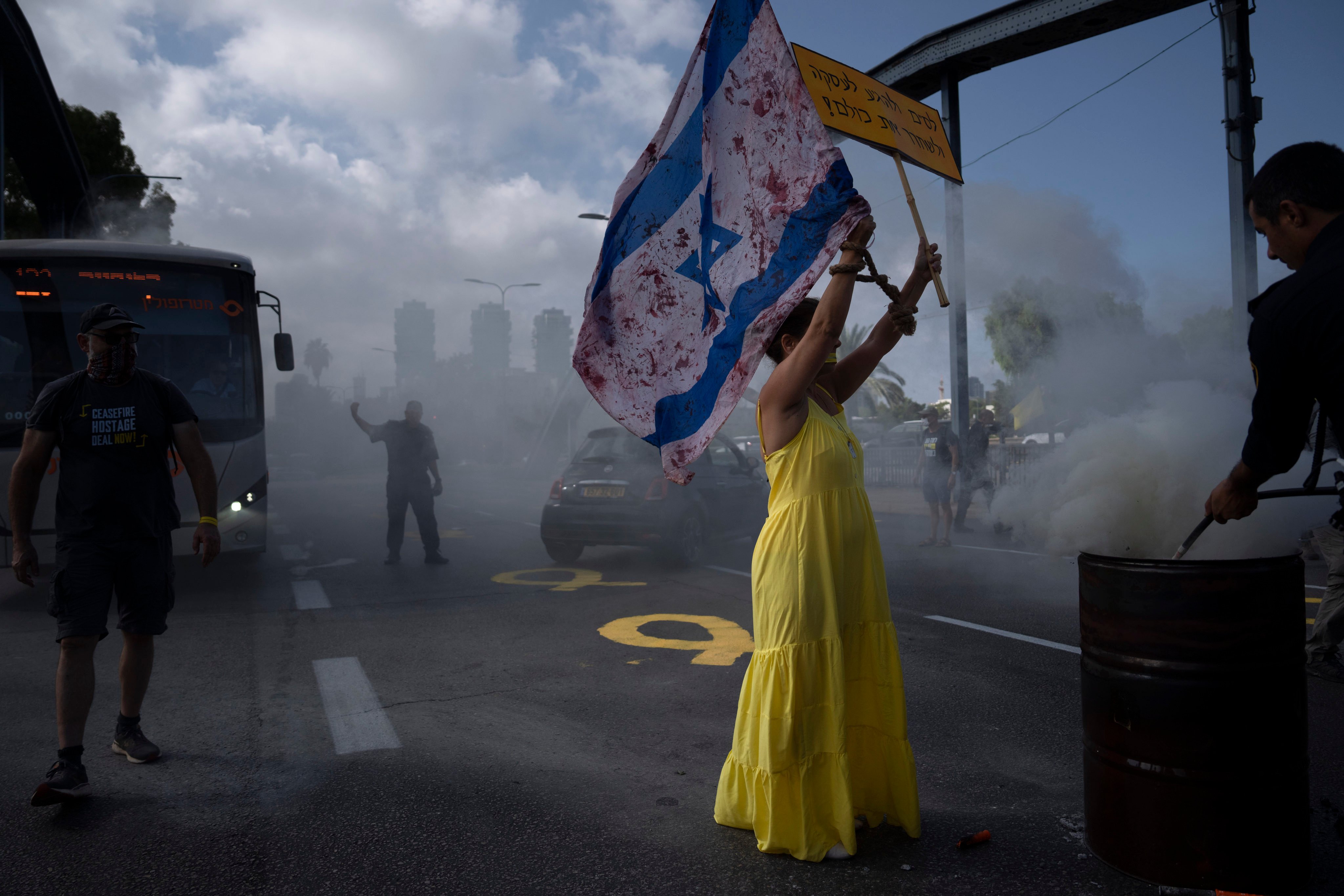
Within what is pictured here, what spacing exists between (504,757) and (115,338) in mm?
2345

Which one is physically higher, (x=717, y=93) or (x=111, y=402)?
(x=717, y=93)

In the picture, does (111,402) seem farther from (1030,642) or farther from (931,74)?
(931,74)

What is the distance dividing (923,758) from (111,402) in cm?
359

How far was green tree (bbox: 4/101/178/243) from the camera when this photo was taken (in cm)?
2233

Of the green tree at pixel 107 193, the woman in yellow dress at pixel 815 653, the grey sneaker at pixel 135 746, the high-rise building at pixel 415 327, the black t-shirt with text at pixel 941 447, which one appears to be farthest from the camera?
the high-rise building at pixel 415 327

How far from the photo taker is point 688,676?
4.90 metres

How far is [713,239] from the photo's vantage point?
117 inches

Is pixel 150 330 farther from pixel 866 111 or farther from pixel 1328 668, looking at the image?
pixel 1328 668

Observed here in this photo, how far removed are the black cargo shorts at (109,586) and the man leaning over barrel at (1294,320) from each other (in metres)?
3.81

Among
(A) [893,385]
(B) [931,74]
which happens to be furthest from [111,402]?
(A) [893,385]

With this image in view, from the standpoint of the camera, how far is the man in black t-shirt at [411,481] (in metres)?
9.66

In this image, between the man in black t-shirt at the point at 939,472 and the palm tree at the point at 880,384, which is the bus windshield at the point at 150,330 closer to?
the man in black t-shirt at the point at 939,472

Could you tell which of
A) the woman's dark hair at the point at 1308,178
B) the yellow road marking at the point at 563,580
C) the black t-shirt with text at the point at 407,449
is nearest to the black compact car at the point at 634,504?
the yellow road marking at the point at 563,580

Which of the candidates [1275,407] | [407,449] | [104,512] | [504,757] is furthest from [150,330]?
[1275,407]
